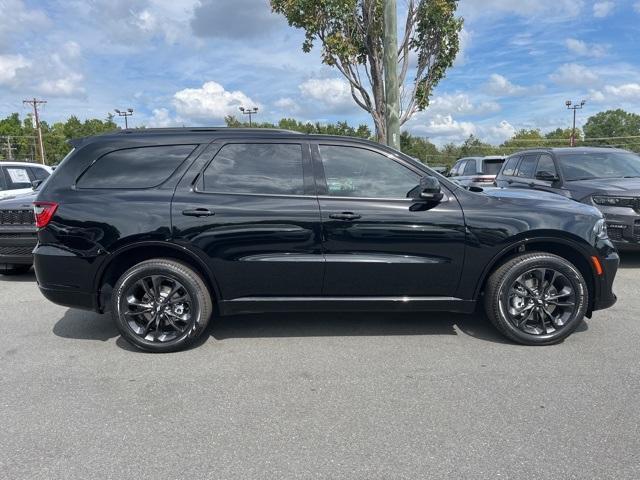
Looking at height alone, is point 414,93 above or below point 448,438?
above

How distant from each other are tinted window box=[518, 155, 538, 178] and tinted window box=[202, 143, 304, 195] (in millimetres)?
5936

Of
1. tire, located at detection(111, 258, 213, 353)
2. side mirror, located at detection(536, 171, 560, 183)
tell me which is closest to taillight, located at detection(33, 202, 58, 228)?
tire, located at detection(111, 258, 213, 353)

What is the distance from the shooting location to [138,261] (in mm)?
4137

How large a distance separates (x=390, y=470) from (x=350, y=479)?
0.73ft

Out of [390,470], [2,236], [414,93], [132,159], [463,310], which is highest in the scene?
[414,93]

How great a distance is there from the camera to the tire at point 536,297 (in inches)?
158

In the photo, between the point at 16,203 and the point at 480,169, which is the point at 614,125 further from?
the point at 16,203

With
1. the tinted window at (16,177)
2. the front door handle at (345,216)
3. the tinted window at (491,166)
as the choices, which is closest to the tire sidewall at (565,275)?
the front door handle at (345,216)

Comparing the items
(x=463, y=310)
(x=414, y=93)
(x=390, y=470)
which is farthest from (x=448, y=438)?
(x=414, y=93)

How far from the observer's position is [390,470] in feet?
8.09

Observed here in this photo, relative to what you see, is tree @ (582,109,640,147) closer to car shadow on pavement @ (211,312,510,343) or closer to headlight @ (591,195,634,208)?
headlight @ (591,195,634,208)

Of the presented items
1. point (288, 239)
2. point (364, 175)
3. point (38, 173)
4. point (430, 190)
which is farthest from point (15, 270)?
point (430, 190)

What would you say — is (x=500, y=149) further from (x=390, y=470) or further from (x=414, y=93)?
(x=390, y=470)

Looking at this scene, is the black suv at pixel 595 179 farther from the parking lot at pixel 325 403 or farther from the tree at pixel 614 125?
the tree at pixel 614 125
